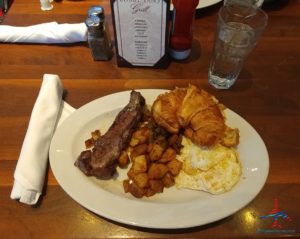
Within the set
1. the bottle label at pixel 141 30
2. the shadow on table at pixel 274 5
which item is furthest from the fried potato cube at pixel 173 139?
the shadow on table at pixel 274 5

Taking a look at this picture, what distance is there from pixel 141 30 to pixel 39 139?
0.46m

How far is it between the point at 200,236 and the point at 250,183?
180mm

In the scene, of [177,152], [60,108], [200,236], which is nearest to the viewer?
[200,236]

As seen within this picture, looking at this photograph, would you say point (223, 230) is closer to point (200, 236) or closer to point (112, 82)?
point (200, 236)

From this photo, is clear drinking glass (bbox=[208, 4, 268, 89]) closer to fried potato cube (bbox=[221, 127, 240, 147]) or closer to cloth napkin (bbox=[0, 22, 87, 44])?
fried potato cube (bbox=[221, 127, 240, 147])

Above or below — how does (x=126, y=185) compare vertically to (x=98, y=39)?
below

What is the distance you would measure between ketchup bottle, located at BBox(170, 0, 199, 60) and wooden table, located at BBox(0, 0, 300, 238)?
4 centimetres

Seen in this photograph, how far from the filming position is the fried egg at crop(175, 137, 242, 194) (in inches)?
28.5

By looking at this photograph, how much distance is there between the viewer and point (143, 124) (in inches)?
34.3

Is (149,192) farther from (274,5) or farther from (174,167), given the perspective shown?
(274,5)

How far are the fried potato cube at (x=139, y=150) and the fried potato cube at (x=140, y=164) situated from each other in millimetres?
20

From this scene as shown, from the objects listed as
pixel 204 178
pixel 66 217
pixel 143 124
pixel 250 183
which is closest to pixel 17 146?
pixel 66 217

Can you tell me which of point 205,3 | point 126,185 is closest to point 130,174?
point 126,185

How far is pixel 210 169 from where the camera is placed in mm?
749
